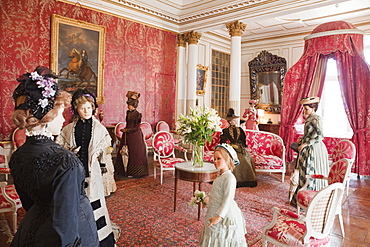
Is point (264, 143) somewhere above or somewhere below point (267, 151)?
above

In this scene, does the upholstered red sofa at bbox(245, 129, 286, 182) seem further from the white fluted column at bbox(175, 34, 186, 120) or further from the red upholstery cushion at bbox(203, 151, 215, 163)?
the white fluted column at bbox(175, 34, 186, 120)

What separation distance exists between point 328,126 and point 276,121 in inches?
75.4

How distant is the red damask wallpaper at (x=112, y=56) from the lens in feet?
20.5

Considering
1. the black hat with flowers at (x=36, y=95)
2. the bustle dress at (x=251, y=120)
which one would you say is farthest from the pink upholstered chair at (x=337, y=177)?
the bustle dress at (x=251, y=120)

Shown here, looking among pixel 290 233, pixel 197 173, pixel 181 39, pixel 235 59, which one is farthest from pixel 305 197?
pixel 181 39

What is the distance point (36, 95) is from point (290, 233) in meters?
2.29

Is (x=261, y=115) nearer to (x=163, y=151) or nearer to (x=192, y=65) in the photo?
(x=192, y=65)

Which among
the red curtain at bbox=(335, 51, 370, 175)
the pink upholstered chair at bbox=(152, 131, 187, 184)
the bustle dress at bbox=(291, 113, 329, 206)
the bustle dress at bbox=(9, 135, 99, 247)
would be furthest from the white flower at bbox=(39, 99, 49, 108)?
the red curtain at bbox=(335, 51, 370, 175)

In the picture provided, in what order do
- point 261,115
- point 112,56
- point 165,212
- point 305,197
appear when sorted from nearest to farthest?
1. point 305,197
2. point 165,212
3. point 112,56
4. point 261,115

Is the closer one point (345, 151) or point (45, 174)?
point (45, 174)

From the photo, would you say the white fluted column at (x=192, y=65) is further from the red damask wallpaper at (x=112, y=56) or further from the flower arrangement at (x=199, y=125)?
the flower arrangement at (x=199, y=125)

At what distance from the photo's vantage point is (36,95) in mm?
1420

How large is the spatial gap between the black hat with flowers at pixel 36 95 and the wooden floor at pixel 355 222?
8.12 feet

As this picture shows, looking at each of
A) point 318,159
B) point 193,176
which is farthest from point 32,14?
point 318,159
